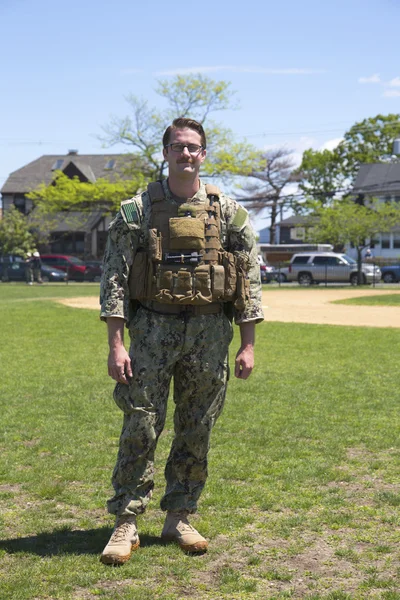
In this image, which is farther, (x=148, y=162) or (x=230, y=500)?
(x=148, y=162)

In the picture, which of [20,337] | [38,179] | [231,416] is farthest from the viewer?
[38,179]

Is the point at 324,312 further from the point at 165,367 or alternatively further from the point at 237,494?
the point at 165,367

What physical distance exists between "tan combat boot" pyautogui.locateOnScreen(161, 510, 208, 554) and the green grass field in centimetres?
5

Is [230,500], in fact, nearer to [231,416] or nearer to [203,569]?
[203,569]

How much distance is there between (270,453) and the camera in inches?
259

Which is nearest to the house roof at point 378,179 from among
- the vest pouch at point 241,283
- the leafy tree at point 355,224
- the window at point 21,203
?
the leafy tree at point 355,224

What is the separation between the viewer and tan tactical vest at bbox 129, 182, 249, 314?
13.5 ft

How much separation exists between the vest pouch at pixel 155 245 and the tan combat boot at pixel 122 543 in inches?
51.9

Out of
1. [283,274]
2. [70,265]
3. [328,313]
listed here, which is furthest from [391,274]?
[328,313]

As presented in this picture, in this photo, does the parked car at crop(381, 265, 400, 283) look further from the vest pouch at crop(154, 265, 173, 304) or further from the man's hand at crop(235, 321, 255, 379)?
the vest pouch at crop(154, 265, 173, 304)

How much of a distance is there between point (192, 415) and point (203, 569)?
76 cm

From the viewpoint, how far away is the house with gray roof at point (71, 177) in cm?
7150

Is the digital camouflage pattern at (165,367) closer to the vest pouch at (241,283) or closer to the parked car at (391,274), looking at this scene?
the vest pouch at (241,283)

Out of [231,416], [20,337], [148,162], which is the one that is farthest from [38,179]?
[231,416]
